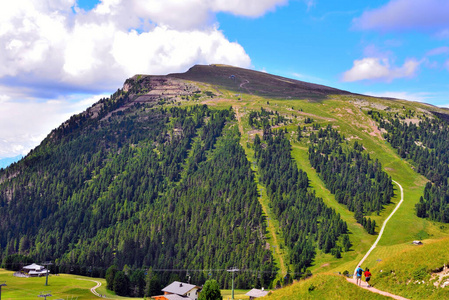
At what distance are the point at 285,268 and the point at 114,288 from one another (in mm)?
85906

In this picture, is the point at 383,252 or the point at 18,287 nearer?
the point at 18,287

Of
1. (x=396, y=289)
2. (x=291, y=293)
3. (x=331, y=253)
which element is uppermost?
(x=396, y=289)

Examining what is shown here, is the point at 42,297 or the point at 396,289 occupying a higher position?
the point at 396,289

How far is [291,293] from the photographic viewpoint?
55531 millimetres

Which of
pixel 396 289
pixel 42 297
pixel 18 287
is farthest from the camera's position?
pixel 18 287

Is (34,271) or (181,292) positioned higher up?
(181,292)

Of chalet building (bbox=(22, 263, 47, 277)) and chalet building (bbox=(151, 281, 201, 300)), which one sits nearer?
chalet building (bbox=(151, 281, 201, 300))

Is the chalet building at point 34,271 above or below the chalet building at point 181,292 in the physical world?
below

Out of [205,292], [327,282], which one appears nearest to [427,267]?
[327,282]

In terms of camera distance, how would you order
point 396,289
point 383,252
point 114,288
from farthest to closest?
point 383,252 → point 114,288 → point 396,289

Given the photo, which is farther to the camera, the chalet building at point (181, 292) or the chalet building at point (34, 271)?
the chalet building at point (34, 271)

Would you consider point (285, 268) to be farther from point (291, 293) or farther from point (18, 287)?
point (291, 293)

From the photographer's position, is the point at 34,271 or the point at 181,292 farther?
the point at 34,271

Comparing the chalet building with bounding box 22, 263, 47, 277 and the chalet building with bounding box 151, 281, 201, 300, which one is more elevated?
the chalet building with bounding box 151, 281, 201, 300
